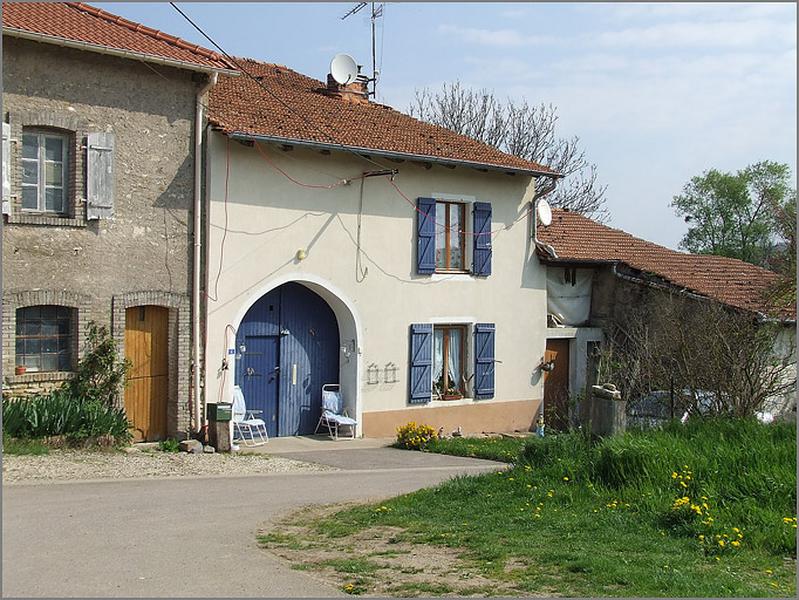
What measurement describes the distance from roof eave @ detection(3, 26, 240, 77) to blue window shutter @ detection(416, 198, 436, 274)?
4934 mm

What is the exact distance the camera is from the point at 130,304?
14.6 metres

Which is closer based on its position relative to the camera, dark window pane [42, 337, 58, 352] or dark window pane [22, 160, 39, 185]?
dark window pane [22, 160, 39, 185]

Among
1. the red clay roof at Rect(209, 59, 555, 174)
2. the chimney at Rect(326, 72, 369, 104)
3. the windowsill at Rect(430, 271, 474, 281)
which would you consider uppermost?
the chimney at Rect(326, 72, 369, 104)

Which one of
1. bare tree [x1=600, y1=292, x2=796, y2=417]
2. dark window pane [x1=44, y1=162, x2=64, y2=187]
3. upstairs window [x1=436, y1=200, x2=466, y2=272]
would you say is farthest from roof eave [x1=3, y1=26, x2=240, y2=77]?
bare tree [x1=600, y1=292, x2=796, y2=417]

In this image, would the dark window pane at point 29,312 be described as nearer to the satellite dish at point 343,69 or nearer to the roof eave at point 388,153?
the roof eave at point 388,153

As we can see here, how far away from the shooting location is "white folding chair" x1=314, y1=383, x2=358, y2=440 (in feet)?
57.3

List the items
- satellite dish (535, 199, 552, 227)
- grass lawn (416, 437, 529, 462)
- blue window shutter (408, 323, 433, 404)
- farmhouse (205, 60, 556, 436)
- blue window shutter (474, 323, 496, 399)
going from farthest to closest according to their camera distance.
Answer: satellite dish (535, 199, 552, 227) < blue window shutter (474, 323, 496, 399) < blue window shutter (408, 323, 433, 404) < farmhouse (205, 60, 556, 436) < grass lawn (416, 437, 529, 462)

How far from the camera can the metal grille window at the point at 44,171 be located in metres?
13.8

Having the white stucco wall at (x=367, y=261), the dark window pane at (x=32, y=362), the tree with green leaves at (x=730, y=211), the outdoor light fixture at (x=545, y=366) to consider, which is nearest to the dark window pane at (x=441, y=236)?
the white stucco wall at (x=367, y=261)

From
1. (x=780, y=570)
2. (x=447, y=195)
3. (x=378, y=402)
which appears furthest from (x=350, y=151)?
(x=780, y=570)

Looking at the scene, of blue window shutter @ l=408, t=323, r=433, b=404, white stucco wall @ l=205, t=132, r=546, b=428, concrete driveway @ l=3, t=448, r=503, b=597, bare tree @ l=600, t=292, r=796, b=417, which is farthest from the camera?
blue window shutter @ l=408, t=323, r=433, b=404

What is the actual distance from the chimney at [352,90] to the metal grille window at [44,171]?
318 inches

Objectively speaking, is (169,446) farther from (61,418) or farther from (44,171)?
(44,171)

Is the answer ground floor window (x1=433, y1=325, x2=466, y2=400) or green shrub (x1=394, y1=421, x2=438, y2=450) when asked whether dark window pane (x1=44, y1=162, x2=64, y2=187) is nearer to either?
green shrub (x1=394, y1=421, x2=438, y2=450)
